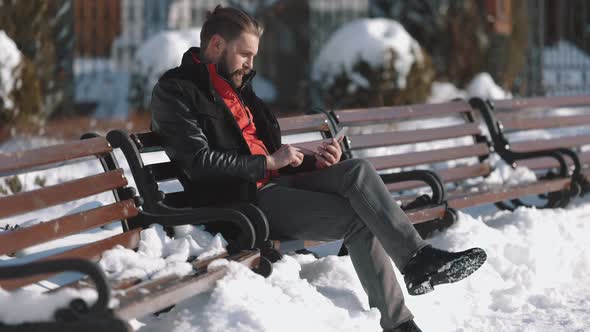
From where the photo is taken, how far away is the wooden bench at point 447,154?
20.6 ft

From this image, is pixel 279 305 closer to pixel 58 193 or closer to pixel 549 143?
pixel 58 193

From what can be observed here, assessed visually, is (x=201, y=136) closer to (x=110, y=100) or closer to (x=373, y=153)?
(x=373, y=153)

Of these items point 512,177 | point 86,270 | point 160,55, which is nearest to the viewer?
point 86,270

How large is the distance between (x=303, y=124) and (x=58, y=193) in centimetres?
199

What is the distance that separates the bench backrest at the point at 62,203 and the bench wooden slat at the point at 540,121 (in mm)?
3699

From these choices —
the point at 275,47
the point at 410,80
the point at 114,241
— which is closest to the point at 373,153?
the point at 410,80

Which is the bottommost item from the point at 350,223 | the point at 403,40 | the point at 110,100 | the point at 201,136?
the point at 110,100

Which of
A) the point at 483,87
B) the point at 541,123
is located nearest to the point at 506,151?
the point at 541,123

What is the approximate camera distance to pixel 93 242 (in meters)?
4.27

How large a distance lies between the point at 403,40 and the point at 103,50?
259 inches

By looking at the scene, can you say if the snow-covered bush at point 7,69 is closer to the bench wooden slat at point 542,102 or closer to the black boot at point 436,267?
the bench wooden slat at point 542,102

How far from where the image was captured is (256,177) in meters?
4.60

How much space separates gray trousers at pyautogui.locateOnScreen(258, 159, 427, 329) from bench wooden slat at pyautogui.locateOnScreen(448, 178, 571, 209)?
5.16 ft

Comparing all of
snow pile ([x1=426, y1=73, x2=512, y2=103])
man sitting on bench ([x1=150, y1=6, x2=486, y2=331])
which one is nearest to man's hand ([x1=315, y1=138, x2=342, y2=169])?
man sitting on bench ([x1=150, y1=6, x2=486, y2=331])
